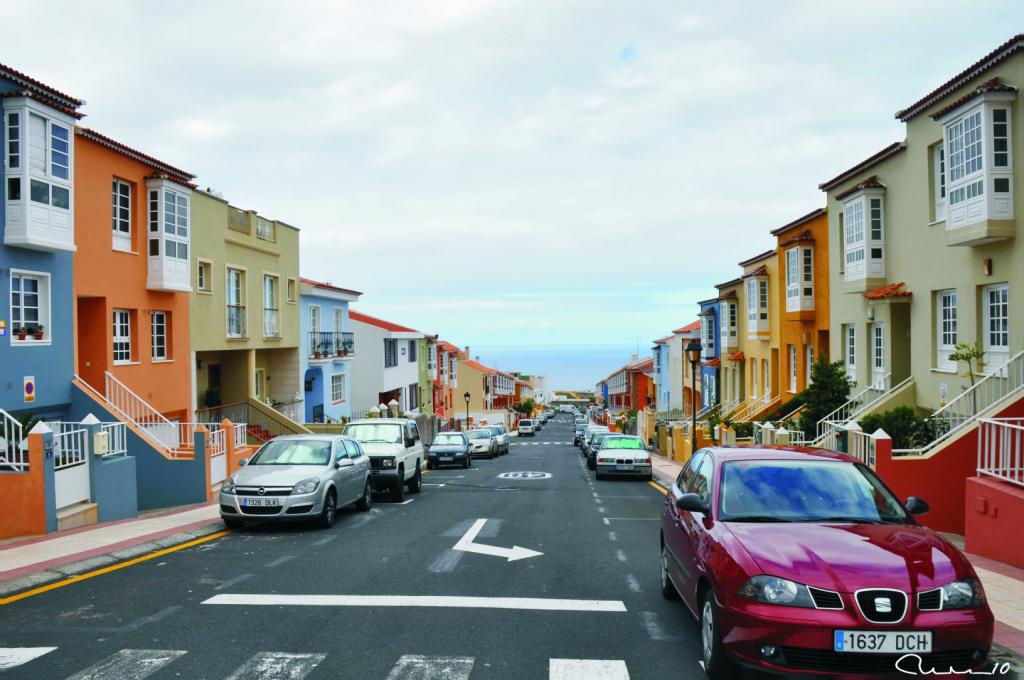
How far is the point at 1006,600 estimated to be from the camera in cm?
780

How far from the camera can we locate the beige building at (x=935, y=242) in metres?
14.2

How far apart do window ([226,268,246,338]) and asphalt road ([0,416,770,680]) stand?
14629mm

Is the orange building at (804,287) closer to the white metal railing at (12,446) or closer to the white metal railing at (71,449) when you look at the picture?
the white metal railing at (71,449)

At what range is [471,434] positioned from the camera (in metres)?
39.9

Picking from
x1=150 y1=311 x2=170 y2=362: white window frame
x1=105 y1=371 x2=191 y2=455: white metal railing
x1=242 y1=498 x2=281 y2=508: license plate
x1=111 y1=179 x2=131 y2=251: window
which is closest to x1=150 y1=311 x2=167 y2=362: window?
x1=150 y1=311 x2=170 y2=362: white window frame

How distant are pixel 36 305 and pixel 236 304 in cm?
1072

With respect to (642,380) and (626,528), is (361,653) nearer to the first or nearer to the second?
(626,528)

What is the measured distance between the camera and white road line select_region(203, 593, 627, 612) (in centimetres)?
775

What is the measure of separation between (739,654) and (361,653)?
9.45 ft

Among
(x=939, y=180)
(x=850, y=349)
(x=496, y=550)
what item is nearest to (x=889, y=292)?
(x=939, y=180)

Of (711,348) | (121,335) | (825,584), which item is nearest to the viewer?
(825,584)

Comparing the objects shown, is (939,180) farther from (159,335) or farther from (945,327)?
(159,335)

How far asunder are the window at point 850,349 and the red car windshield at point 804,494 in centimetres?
1740

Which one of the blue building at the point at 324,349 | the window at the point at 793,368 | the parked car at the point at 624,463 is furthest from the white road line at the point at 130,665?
the window at the point at 793,368
